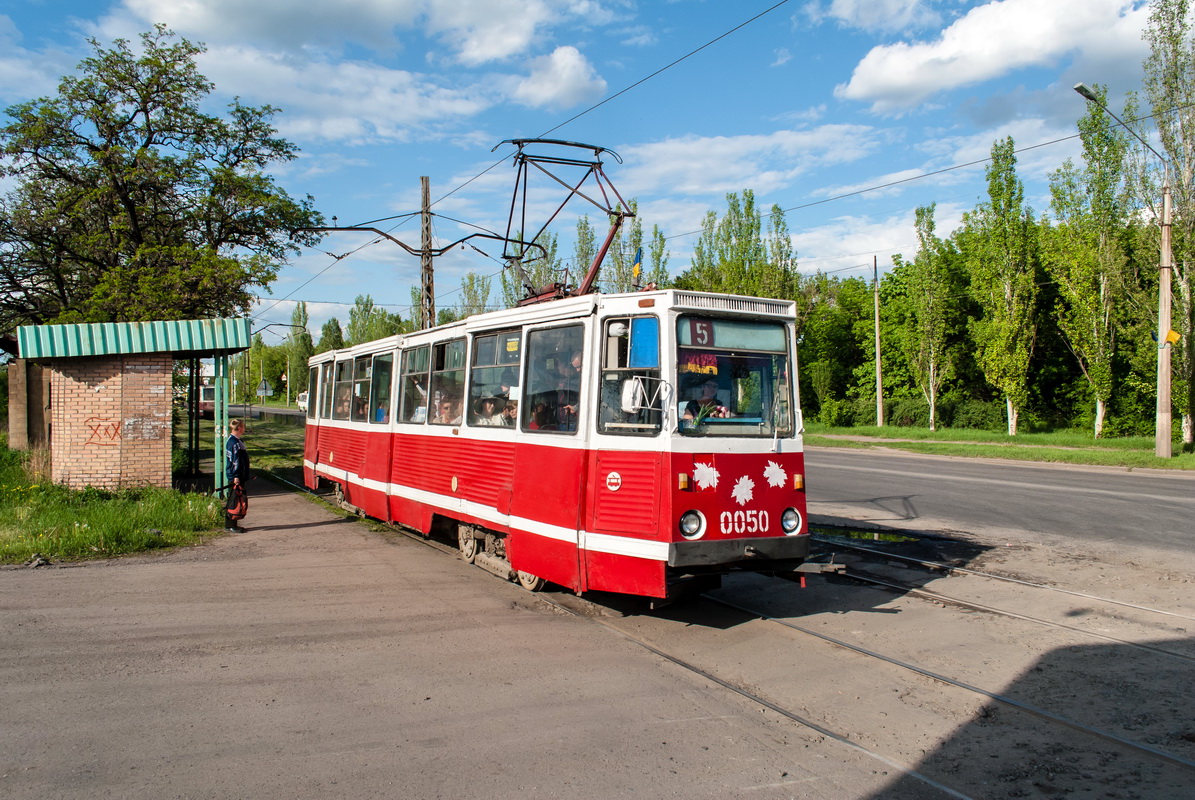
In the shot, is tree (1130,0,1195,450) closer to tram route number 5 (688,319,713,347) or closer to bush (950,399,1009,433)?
bush (950,399,1009,433)

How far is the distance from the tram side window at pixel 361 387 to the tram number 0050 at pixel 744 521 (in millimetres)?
Result: 7810

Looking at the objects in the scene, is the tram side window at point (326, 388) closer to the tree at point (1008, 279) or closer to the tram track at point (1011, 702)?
the tram track at point (1011, 702)

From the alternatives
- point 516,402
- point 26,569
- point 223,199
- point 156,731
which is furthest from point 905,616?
point 223,199

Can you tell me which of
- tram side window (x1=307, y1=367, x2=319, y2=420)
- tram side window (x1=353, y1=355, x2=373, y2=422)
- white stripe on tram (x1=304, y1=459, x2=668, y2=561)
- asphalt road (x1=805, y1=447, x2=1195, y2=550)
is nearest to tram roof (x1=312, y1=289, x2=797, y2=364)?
white stripe on tram (x1=304, y1=459, x2=668, y2=561)

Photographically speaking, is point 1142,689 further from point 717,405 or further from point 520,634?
point 520,634

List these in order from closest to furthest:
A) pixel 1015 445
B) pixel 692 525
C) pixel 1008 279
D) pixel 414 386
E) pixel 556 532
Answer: pixel 692 525, pixel 556 532, pixel 414 386, pixel 1015 445, pixel 1008 279

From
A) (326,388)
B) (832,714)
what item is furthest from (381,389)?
(832,714)

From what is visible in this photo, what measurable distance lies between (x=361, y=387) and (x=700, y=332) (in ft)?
26.6

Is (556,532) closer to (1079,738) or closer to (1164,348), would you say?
(1079,738)

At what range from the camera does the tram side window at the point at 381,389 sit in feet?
39.0

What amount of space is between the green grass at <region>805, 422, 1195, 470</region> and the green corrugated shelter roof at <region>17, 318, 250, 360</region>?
2332cm

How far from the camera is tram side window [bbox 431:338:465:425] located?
31.0 ft

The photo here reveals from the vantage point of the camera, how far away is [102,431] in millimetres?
14016

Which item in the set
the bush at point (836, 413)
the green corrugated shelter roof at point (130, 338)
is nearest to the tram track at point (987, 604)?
the green corrugated shelter roof at point (130, 338)
